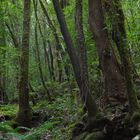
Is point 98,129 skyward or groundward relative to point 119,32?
groundward

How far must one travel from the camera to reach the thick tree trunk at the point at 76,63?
317 inches

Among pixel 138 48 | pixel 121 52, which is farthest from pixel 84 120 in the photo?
pixel 138 48

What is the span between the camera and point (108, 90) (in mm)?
9539

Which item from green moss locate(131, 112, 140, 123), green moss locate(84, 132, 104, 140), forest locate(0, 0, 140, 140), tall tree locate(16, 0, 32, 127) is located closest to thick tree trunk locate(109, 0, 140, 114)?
forest locate(0, 0, 140, 140)

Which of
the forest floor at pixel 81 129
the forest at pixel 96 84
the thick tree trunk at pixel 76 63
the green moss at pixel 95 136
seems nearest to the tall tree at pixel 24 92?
the forest at pixel 96 84

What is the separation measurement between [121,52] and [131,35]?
3227 millimetres

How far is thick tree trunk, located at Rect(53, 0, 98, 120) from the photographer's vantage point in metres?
8.06

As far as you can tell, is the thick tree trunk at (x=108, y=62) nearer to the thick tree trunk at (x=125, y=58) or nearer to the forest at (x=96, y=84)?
the forest at (x=96, y=84)

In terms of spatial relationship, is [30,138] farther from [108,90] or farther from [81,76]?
[108,90]

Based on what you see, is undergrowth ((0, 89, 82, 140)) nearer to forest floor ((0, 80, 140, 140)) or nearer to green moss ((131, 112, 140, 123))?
forest floor ((0, 80, 140, 140))

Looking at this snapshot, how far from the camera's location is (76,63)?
8.16 metres

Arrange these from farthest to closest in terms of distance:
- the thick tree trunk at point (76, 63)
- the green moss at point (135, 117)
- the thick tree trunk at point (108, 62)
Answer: the thick tree trunk at point (108, 62), the thick tree trunk at point (76, 63), the green moss at point (135, 117)

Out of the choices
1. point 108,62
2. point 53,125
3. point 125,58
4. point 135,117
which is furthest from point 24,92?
point 135,117

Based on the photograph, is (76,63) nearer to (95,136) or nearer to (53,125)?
(95,136)
